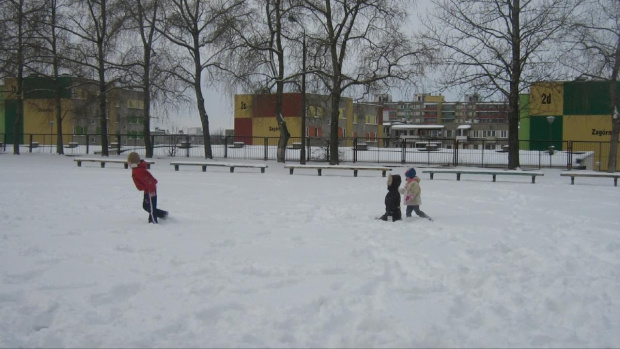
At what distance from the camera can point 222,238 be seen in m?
8.48

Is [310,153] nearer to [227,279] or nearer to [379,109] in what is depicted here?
[227,279]

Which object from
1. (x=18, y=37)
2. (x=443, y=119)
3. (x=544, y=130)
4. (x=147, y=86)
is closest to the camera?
(x=18, y=37)

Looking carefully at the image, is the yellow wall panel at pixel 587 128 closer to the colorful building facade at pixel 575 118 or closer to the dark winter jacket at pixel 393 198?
Answer: the colorful building facade at pixel 575 118

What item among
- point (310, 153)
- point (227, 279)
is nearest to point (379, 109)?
point (310, 153)

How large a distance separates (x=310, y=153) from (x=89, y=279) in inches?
1084

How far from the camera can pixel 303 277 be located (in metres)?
6.27

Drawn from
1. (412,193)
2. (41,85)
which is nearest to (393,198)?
(412,193)

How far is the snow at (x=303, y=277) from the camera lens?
4.66 meters

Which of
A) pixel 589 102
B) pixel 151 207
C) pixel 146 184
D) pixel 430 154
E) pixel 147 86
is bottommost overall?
pixel 151 207

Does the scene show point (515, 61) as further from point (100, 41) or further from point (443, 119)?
point (443, 119)

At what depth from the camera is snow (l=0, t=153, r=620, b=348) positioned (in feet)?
15.3

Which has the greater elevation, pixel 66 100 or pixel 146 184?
pixel 66 100

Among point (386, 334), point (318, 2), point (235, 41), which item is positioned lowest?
point (386, 334)

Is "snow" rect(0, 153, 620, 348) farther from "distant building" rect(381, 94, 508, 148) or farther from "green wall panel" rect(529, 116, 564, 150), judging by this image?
"distant building" rect(381, 94, 508, 148)
